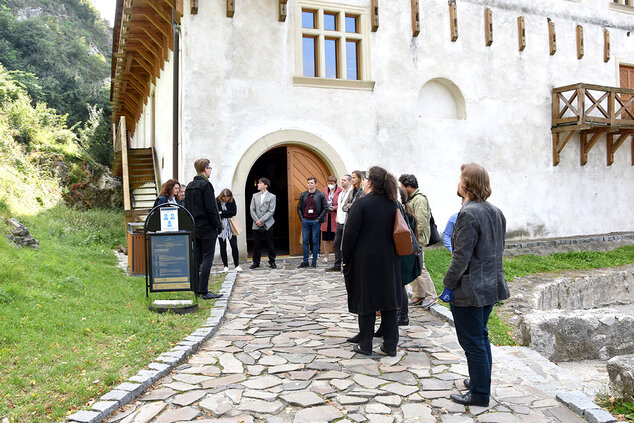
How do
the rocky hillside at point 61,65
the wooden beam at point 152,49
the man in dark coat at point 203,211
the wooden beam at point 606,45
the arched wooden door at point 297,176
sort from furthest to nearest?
the rocky hillside at point 61,65
the wooden beam at point 606,45
the wooden beam at point 152,49
the arched wooden door at point 297,176
the man in dark coat at point 203,211

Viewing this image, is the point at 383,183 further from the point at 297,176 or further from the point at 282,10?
the point at 282,10

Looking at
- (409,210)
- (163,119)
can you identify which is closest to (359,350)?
(409,210)

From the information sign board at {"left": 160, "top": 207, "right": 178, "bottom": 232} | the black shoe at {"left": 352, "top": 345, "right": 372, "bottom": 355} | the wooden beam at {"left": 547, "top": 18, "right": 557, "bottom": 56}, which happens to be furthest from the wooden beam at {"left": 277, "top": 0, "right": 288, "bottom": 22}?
the black shoe at {"left": 352, "top": 345, "right": 372, "bottom": 355}

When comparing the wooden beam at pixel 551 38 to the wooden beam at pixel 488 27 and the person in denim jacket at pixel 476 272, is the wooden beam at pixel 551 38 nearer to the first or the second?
the wooden beam at pixel 488 27

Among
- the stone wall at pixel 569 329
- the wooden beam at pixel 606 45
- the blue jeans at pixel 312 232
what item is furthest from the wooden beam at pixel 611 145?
the blue jeans at pixel 312 232

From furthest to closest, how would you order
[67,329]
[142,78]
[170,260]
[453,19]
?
[142,78], [453,19], [170,260], [67,329]

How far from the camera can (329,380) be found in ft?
14.8

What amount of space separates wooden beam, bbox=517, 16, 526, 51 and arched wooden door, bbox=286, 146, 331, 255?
22.6 ft

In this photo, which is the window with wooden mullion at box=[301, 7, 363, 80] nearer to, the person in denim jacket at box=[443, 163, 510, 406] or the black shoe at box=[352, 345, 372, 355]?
the black shoe at box=[352, 345, 372, 355]

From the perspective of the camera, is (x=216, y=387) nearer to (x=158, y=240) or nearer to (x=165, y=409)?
(x=165, y=409)

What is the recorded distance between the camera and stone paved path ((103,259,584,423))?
12.6 feet

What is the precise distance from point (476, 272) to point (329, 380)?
1582mm

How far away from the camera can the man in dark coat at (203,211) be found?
23.8 feet

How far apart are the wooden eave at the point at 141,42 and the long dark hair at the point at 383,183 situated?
312 inches
